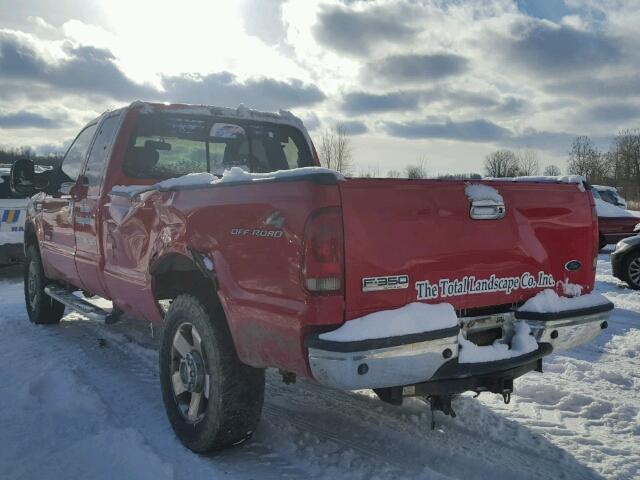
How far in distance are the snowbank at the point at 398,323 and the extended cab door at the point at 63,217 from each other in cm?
355

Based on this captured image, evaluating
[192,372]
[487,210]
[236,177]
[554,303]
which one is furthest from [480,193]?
[192,372]

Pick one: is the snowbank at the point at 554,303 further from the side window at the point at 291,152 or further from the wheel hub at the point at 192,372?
the side window at the point at 291,152

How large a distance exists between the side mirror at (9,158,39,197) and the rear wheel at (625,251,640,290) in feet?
28.4

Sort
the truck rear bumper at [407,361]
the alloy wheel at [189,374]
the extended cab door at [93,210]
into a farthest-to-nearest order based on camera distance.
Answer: the extended cab door at [93,210]
the alloy wheel at [189,374]
the truck rear bumper at [407,361]

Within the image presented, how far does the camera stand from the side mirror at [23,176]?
5.24 m

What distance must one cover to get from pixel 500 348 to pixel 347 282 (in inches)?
38.4

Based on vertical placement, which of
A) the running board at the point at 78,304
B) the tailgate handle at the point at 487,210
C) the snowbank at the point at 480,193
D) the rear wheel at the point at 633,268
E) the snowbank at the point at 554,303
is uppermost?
the snowbank at the point at 480,193

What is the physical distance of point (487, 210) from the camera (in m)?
2.84

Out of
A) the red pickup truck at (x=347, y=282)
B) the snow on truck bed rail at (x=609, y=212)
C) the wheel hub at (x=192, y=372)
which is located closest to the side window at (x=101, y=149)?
the red pickup truck at (x=347, y=282)

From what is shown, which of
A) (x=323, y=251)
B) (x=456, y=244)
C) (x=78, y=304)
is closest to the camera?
(x=323, y=251)

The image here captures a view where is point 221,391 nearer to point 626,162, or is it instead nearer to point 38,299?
point 38,299

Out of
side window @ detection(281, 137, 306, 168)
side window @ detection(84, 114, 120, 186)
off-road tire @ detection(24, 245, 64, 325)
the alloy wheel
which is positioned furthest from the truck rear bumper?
off-road tire @ detection(24, 245, 64, 325)

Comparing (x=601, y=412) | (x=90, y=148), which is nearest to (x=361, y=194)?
(x=601, y=412)

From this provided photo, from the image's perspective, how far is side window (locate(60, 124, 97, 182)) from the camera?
522 cm
